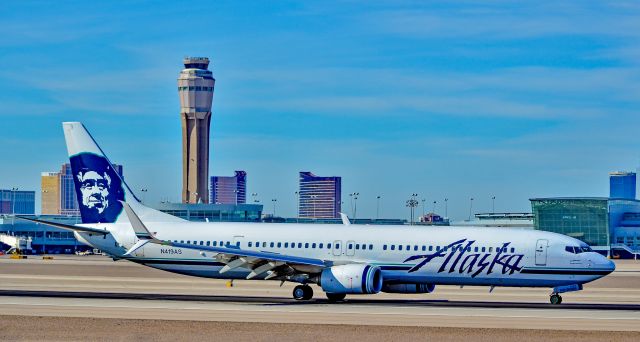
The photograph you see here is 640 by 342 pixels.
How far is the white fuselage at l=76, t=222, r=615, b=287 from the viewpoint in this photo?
52656 millimetres

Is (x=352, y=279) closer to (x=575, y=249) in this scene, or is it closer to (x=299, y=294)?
(x=299, y=294)

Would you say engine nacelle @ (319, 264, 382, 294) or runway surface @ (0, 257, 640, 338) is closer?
runway surface @ (0, 257, 640, 338)

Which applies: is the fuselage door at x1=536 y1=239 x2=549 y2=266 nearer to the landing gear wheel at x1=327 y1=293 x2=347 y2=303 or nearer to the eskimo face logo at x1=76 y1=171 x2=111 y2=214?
the landing gear wheel at x1=327 y1=293 x2=347 y2=303

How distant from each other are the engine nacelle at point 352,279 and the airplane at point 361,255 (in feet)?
0.15

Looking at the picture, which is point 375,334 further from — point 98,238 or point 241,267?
point 98,238

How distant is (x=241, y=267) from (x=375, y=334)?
57.2 ft

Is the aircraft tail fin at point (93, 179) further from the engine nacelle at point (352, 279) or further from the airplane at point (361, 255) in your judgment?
the engine nacelle at point (352, 279)

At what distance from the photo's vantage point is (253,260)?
53.2 m

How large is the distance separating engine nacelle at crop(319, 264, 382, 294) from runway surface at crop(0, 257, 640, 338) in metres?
0.91

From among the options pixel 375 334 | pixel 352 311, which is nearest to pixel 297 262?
pixel 352 311

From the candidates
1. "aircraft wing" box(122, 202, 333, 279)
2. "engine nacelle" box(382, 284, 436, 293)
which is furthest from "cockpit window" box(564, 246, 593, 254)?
"aircraft wing" box(122, 202, 333, 279)

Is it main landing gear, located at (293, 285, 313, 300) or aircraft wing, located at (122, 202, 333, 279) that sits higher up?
aircraft wing, located at (122, 202, 333, 279)

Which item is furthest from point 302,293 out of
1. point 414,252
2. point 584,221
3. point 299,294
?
point 584,221

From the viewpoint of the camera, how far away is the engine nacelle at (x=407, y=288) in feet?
177
